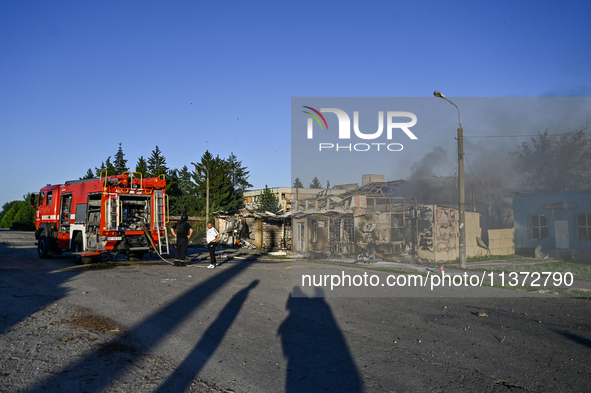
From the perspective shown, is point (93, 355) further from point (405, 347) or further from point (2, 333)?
point (405, 347)

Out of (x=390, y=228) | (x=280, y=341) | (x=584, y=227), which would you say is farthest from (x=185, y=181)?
(x=280, y=341)

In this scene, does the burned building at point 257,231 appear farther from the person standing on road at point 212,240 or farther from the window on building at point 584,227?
the window on building at point 584,227

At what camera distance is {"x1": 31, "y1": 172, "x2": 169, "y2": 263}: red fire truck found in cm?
1466

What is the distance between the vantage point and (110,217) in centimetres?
1455

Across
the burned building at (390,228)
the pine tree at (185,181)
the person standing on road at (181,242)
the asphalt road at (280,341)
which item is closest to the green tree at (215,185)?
the pine tree at (185,181)

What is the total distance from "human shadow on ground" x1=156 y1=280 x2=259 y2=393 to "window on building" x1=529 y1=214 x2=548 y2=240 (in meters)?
23.7

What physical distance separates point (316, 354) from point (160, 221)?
38.1ft

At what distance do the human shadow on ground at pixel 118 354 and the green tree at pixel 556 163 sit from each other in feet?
118

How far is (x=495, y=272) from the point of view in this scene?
16.2 meters

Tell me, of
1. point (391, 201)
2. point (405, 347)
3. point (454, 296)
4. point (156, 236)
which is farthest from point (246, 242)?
point (405, 347)

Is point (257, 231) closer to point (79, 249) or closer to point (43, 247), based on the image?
point (43, 247)

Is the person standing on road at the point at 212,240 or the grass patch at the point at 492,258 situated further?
the grass patch at the point at 492,258

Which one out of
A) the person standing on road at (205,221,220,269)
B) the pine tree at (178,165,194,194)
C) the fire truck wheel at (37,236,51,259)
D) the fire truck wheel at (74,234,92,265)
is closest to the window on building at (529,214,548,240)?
the person standing on road at (205,221,220,269)

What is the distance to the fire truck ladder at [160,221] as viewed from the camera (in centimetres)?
1557
